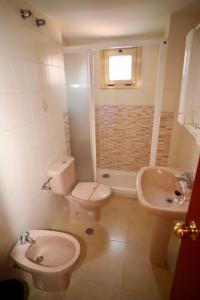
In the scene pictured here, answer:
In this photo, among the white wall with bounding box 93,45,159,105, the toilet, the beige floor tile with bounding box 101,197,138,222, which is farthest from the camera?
the white wall with bounding box 93,45,159,105

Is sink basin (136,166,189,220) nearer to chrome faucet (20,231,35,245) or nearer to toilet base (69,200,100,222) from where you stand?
toilet base (69,200,100,222)

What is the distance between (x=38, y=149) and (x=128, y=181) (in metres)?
1.71

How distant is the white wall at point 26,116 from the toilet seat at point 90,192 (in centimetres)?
31

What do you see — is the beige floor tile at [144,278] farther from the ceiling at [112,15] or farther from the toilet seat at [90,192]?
the ceiling at [112,15]

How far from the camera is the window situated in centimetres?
243

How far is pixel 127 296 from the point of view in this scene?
53.5 inches

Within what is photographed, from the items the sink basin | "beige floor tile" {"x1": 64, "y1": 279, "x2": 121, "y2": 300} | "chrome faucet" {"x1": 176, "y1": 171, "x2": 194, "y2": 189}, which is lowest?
"beige floor tile" {"x1": 64, "y1": 279, "x2": 121, "y2": 300}

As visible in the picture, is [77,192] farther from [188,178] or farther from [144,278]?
[188,178]

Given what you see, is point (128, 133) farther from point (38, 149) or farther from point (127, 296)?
point (127, 296)

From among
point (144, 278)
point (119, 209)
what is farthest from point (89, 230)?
point (144, 278)

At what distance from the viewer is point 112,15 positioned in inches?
61.4

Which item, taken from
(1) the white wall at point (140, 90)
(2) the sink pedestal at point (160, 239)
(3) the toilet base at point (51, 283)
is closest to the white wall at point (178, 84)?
(2) the sink pedestal at point (160, 239)

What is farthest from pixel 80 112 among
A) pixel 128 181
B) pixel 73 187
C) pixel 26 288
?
pixel 26 288

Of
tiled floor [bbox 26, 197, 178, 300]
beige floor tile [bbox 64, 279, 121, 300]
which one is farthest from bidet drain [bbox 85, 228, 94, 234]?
beige floor tile [bbox 64, 279, 121, 300]
